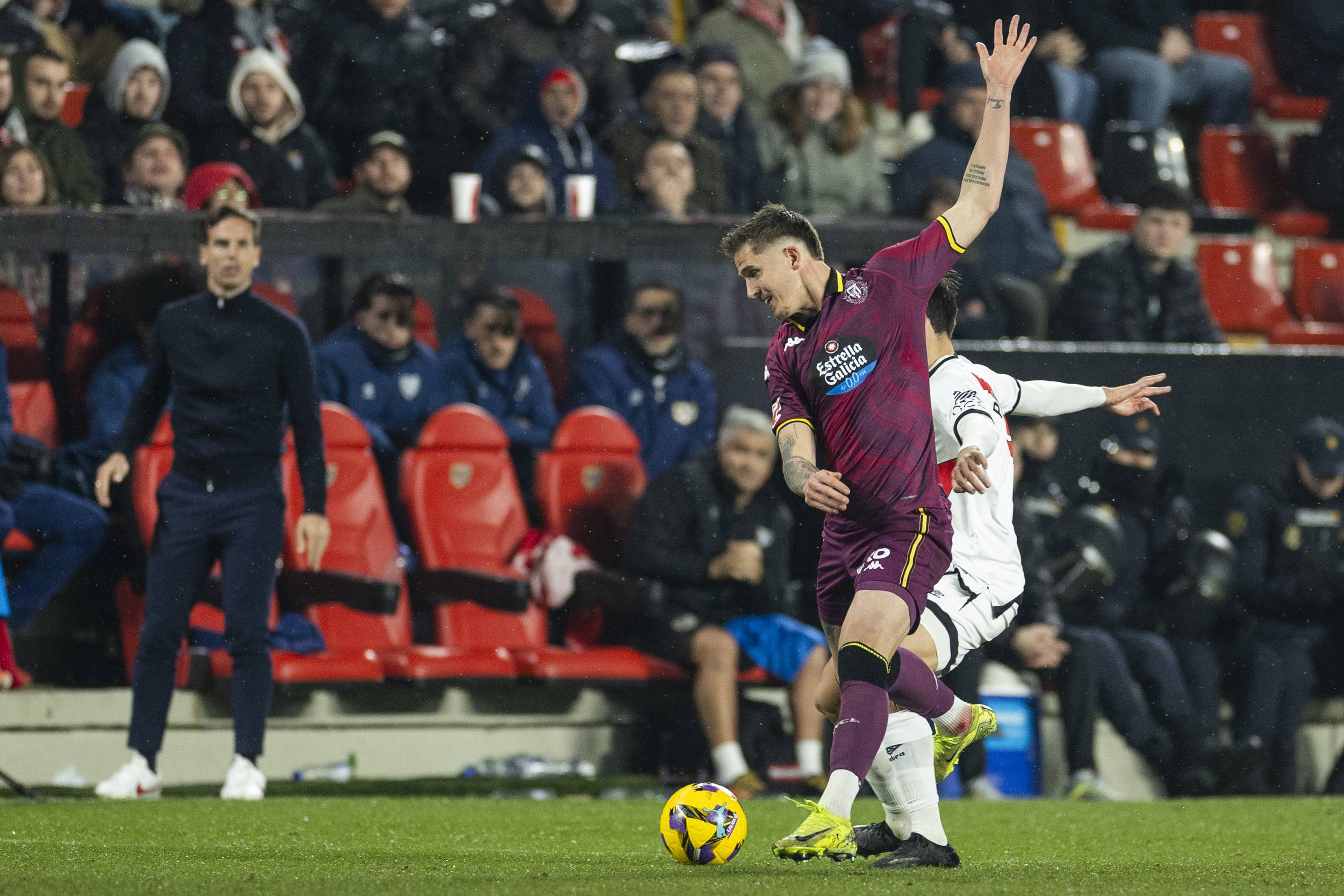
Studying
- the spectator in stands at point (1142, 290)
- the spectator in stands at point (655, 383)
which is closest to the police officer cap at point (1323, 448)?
the spectator in stands at point (1142, 290)

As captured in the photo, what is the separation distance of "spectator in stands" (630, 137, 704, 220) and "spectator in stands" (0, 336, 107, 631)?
3450mm

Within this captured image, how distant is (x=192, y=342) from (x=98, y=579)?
1.65 m

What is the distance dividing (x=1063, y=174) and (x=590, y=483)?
19.0 ft

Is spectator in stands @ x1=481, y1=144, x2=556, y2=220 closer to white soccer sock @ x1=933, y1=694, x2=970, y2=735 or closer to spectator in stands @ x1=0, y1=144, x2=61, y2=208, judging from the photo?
spectator in stands @ x1=0, y1=144, x2=61, y2=208

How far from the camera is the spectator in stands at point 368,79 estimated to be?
1102cm

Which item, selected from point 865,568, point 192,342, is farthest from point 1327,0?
point 865,568

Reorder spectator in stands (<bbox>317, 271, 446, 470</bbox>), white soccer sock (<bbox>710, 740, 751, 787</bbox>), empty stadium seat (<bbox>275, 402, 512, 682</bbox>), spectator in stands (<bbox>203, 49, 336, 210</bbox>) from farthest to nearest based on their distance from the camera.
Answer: spectator in stands (<bbox>203, 49, 336, 210</bbox>), spectator in stands (<bbox>317, 271, 446, 470</bbox>), empty stadium seat (<bbox>275, 402, 512, 682</bbox>), white soccer sock (<bbox>710, 740, 751, 787</bbox>)

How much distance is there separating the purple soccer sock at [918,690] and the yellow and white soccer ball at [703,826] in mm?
537

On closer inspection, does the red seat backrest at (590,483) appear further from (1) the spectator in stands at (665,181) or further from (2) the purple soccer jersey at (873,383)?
(2) the purple soccer jersey at (873,383)

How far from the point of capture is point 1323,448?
10.1 metres

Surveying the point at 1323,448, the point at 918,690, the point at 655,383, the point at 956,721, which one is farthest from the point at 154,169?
the point at 1323,448

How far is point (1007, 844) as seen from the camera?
21.1 ft

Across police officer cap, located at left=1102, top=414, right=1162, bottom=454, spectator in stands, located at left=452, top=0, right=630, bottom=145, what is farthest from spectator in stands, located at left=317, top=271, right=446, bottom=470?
police officer cap, located at left=1102, top=414, right=1162, bottom=454

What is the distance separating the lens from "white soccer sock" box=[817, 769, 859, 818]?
4840 millimetres
